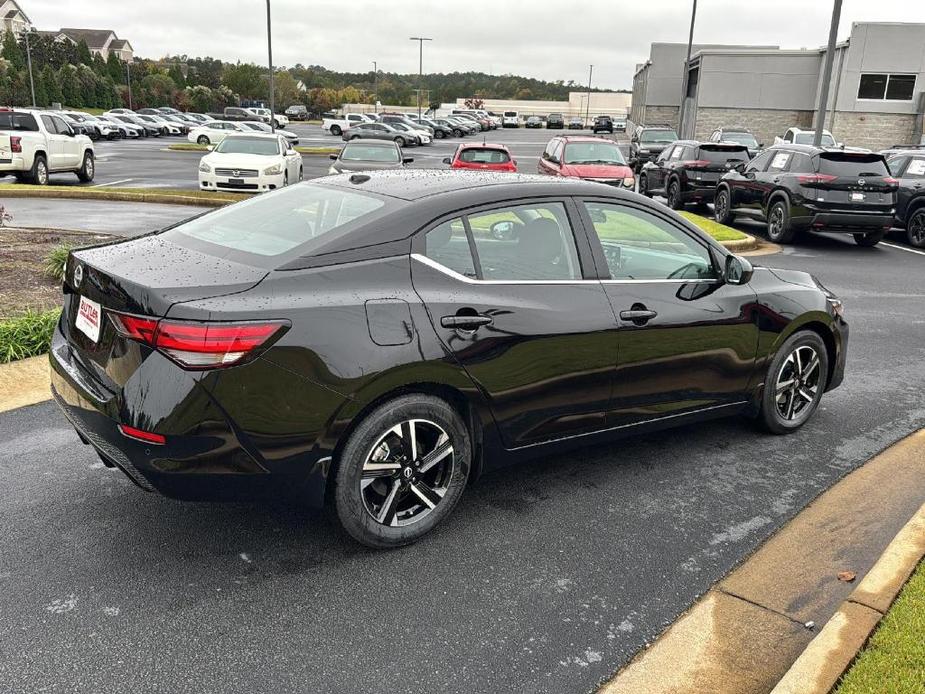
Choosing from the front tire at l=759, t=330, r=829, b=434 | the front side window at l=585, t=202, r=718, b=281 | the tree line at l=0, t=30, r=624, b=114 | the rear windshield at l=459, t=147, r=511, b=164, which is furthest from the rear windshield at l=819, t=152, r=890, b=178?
the tree line at l=0, t=30, r=624, b=114

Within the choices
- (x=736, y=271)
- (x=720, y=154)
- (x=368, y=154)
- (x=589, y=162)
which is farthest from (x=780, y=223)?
(x=736, y=271)

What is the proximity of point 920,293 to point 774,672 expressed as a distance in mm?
9128

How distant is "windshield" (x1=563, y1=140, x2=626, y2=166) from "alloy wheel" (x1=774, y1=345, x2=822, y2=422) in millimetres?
12494

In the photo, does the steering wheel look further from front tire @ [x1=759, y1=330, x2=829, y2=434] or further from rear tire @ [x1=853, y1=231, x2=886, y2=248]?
rear tire @ [x1=853, y1=231, x2=886, y2=248]

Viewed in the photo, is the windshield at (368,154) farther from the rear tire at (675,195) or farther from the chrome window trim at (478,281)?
the chrome window trim at (478,281)

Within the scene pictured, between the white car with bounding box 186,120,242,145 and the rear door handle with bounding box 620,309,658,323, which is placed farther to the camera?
the white car with bounding box 186,120,242,145

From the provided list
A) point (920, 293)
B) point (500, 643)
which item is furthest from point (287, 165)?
point (500, 643)

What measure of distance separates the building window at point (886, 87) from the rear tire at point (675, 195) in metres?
31.2

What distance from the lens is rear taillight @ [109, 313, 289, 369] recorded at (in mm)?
3025

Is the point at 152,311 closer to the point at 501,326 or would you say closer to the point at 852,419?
the point at 501,326

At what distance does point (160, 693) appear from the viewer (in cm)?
271

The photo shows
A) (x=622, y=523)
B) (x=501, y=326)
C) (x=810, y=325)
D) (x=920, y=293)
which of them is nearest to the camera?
(x=501, y=326)

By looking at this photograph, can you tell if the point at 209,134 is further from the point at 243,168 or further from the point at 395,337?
the point at 395,337

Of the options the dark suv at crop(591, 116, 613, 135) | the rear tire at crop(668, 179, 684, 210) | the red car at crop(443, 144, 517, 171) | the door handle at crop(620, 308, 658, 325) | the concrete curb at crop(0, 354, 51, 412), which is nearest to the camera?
the door handle at crop(620, 308, 658, 325)
